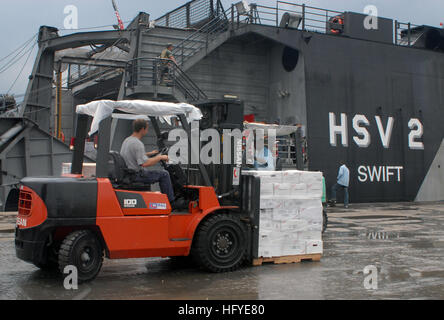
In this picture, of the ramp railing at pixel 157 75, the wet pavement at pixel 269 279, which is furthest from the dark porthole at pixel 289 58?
the wet pavement at pixel 269 279

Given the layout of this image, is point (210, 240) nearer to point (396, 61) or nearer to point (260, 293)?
point (260, 293)

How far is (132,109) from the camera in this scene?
20.5 ft

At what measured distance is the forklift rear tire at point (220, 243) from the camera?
644 cm

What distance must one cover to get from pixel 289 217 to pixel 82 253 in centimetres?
314

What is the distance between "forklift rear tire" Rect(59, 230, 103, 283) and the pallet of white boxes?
2422mm

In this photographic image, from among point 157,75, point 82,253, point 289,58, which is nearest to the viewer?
point 82,253

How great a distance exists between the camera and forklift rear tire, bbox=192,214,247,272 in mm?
6438

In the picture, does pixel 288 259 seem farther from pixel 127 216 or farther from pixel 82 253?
pixel 82 253

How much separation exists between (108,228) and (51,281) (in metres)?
1.14

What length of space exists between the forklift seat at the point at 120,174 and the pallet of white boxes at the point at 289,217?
1.86 m

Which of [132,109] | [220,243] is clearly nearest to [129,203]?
[132,109]

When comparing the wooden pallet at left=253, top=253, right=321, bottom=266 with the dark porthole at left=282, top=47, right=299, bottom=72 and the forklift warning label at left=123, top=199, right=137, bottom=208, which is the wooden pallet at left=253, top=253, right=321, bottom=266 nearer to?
the forklift warning label at left=123, top=199, right=137, bottom=208

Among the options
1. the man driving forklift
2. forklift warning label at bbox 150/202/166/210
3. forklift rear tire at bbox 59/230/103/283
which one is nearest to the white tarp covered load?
the man driving forklift

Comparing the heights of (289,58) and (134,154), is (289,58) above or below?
above
